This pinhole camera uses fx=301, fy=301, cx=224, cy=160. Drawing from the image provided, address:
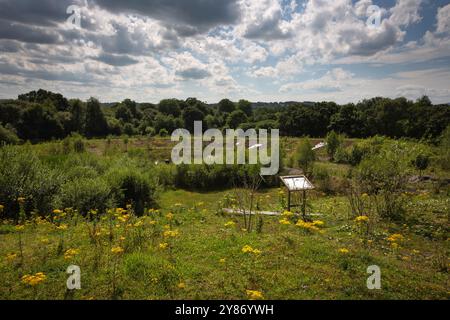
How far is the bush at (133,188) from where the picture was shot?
15453 millimetres

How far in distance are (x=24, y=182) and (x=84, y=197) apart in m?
2.17

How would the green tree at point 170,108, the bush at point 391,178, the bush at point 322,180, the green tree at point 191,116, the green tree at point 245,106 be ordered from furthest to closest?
the green tree at point 245,106 → the green tree at point 170,108 → the green tree at point 191,116 → the bush at point 322,180 → the bush at point 391,178

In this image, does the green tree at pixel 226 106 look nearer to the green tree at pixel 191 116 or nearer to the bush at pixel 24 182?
the green tree at pixel 191 116

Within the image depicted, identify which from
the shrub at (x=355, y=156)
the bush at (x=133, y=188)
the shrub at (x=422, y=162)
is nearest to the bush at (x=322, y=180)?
the shrub at (x=355, y=156)

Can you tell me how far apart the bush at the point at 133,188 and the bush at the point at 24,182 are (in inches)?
125

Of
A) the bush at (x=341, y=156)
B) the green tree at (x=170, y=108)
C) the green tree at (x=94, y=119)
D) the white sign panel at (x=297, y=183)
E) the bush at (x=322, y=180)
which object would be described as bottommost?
the bush at (x=322, y=180)

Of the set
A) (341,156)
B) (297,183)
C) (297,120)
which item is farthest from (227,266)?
(297,120)

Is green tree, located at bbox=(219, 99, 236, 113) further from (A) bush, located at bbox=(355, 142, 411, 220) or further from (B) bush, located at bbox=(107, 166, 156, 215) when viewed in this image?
(A) bush, located at bbox=(355, 142, 411, 220)

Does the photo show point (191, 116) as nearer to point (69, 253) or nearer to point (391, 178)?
point (391, 178)

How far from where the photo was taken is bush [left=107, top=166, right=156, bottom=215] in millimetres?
15453

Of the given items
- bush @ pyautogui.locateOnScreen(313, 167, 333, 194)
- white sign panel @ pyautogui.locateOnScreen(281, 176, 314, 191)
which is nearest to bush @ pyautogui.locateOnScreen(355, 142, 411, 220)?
white sign panel @ pyautogui.locateOnScreen(281, 176, 314, 191)
